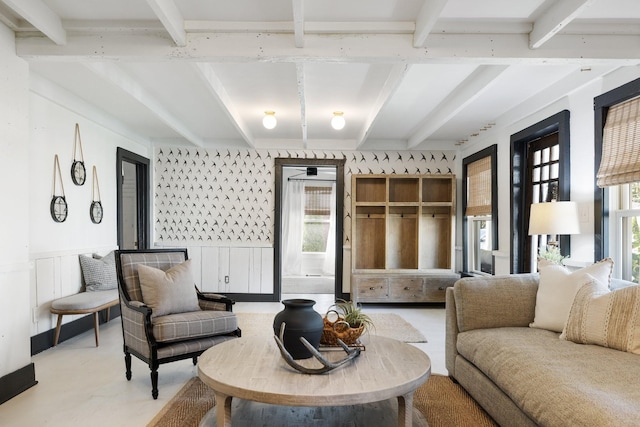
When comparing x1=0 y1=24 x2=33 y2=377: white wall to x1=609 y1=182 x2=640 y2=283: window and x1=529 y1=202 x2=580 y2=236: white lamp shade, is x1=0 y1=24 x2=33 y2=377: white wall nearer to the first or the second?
x1=529 y1=202 x2=580 y2=236: white lamp shade

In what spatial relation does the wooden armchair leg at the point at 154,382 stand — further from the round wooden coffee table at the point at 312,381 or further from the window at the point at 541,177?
the window at the point at 541,177

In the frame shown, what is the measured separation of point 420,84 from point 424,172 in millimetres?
2965

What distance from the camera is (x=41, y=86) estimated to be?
12.9 ft

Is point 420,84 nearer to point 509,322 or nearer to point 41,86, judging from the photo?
point 509,322

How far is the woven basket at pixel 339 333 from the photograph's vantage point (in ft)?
8.41

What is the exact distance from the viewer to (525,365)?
7.29ft

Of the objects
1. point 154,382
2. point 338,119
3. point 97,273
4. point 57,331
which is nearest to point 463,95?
→ point 338,119

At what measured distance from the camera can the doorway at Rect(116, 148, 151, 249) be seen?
569 cm

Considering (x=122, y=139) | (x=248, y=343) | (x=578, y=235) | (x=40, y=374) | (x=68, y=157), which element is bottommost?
(x=40, y=374)

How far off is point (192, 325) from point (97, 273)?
217 centimetres

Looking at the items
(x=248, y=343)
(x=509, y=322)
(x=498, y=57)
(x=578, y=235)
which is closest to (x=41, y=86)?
(x=248, y=343)

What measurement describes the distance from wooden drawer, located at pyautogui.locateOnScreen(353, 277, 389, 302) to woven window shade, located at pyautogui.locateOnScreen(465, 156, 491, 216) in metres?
1.59

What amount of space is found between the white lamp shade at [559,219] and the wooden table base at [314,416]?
185 centimetres

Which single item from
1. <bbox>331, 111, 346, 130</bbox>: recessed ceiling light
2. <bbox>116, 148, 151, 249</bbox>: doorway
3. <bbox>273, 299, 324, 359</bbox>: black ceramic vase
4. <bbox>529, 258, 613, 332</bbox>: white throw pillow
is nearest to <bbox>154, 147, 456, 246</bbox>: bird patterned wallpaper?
<bbox>116, 148, 151, 249</bbox>: doorway
